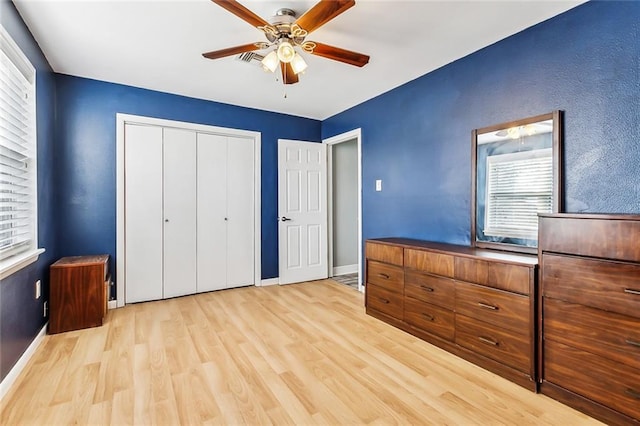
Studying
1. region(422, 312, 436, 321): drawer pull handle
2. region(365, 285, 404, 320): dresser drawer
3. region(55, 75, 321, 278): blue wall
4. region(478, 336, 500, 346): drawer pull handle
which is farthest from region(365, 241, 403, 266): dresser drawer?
region(55, 75, 321, 278): blue wall

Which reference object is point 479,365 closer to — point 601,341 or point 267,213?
point 601,341

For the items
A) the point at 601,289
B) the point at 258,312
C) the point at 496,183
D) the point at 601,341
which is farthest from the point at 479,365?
the point at 258,312

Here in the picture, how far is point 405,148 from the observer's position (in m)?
3.38

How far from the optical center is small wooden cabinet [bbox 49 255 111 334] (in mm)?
2688

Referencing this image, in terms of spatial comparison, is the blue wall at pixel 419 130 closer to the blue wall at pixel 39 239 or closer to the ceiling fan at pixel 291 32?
the blue wall at pixel 39 239

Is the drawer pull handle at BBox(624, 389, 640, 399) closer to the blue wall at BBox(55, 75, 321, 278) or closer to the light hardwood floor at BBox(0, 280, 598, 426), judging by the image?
the light hardwood floor at BBox(0, 280, 598, 426)

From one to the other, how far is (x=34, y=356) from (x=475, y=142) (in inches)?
148

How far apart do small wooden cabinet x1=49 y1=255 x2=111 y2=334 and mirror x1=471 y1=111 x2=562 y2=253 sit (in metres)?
3.32

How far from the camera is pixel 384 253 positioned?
298cm

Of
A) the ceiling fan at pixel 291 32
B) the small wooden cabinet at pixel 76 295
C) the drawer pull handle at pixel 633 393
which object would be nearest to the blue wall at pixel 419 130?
the small wooden cabinet at pixel 76 295

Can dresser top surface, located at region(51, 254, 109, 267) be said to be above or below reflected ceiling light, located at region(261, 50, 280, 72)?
below

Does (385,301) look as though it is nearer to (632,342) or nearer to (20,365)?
(632,342)

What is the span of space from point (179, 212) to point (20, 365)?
6.39ft

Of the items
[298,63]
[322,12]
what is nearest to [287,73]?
[298,63]
